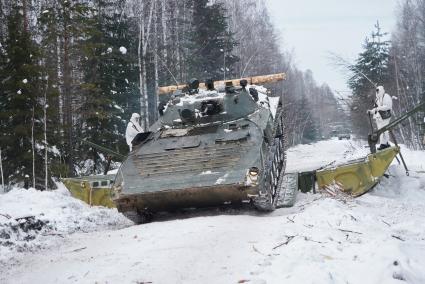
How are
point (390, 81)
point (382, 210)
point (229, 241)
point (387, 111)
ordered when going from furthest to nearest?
point (390, 81)
point (387, 111)
point (382, 210)
point (229, 241)

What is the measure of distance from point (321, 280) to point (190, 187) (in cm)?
355

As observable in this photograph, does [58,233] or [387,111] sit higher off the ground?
[387,111]

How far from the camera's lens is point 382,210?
8492 millimetres

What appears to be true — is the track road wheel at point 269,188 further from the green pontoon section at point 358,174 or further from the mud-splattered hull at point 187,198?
the green pontoon section at point 358,174

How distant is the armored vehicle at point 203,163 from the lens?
741 centimetres

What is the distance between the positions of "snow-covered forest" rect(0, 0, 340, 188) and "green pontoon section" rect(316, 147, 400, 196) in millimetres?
5526

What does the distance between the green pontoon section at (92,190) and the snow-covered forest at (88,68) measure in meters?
3.13

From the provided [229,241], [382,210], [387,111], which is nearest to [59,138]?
[387,111]

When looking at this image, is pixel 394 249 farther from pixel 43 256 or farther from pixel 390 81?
pixel 390 81

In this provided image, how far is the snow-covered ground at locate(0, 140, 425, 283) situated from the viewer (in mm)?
4320

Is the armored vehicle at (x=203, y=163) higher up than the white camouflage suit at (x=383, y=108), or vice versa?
the white camouflage suit at (x=383, y=108)

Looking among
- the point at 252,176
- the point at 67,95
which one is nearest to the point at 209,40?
the point at 67,95

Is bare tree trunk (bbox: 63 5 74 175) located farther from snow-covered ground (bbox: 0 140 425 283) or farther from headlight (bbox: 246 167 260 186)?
headlight (bbox: 246 167 260 186)

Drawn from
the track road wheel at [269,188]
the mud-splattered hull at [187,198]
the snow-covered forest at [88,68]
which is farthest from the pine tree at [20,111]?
the track road wheel at [269,188]
